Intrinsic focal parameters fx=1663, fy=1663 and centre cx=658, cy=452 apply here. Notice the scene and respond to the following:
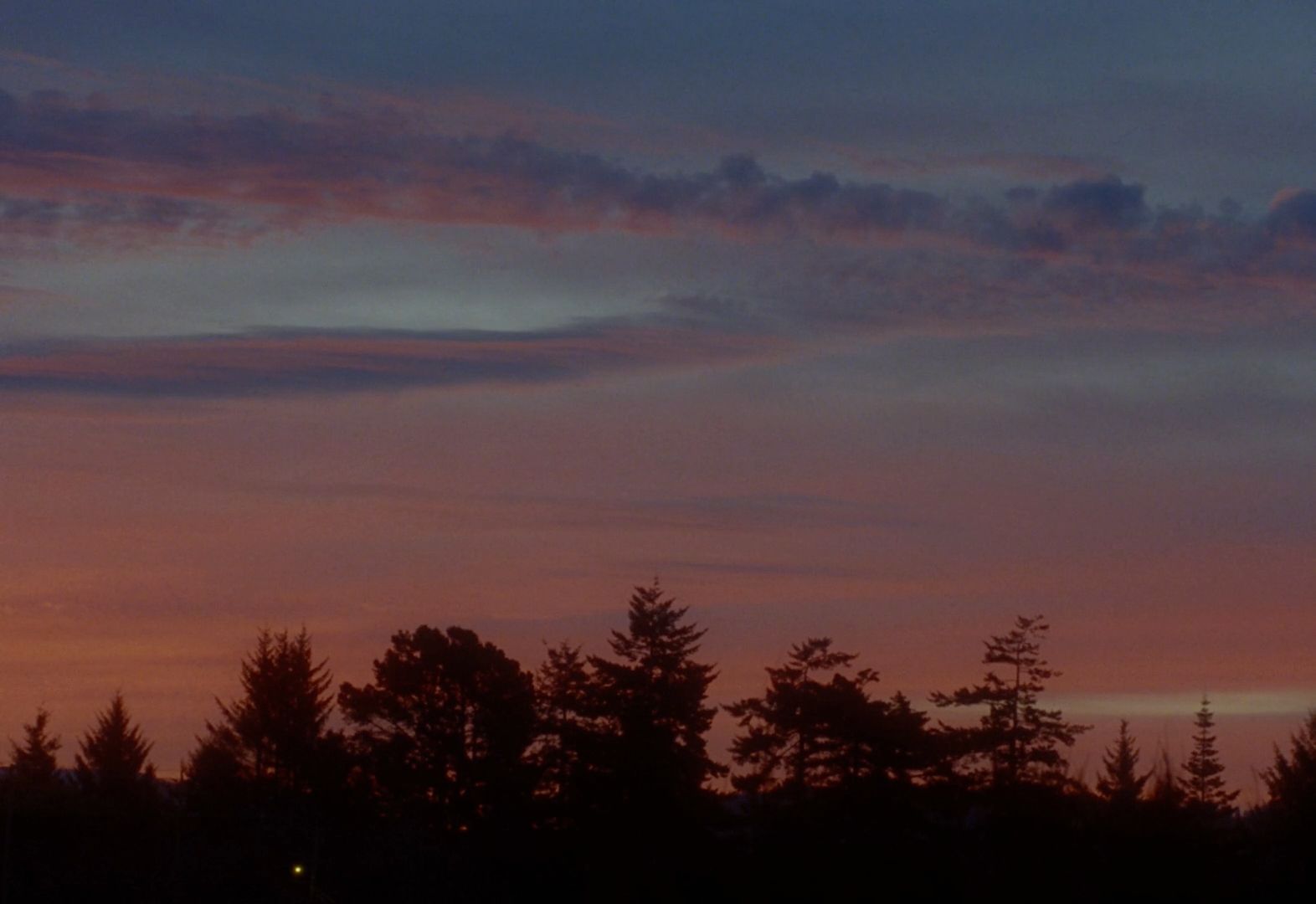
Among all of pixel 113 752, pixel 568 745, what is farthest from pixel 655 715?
pixel 113 752

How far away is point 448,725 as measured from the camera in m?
50.1

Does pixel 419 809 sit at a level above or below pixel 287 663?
below

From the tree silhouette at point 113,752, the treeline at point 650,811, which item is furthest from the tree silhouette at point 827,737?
the tree silhouette at point 113,752

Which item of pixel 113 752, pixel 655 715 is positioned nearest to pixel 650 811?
pixel 655 715

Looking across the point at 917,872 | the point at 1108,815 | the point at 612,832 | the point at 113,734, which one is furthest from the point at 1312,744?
the point at 113,734

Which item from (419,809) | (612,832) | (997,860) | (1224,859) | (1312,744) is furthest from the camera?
(1312,744)

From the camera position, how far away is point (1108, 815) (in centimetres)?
4122

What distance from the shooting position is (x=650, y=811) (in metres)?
45.0

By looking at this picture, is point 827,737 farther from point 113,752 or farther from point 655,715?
point 113,752

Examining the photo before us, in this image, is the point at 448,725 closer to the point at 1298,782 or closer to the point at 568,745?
the point at 568,745

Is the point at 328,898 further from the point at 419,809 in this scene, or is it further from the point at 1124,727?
the point at 1124,727

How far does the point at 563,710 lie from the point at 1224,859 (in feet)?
63.4

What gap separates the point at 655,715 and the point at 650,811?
2.71 metres

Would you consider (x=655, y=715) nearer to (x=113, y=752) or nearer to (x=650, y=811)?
(x=650, y=811)
